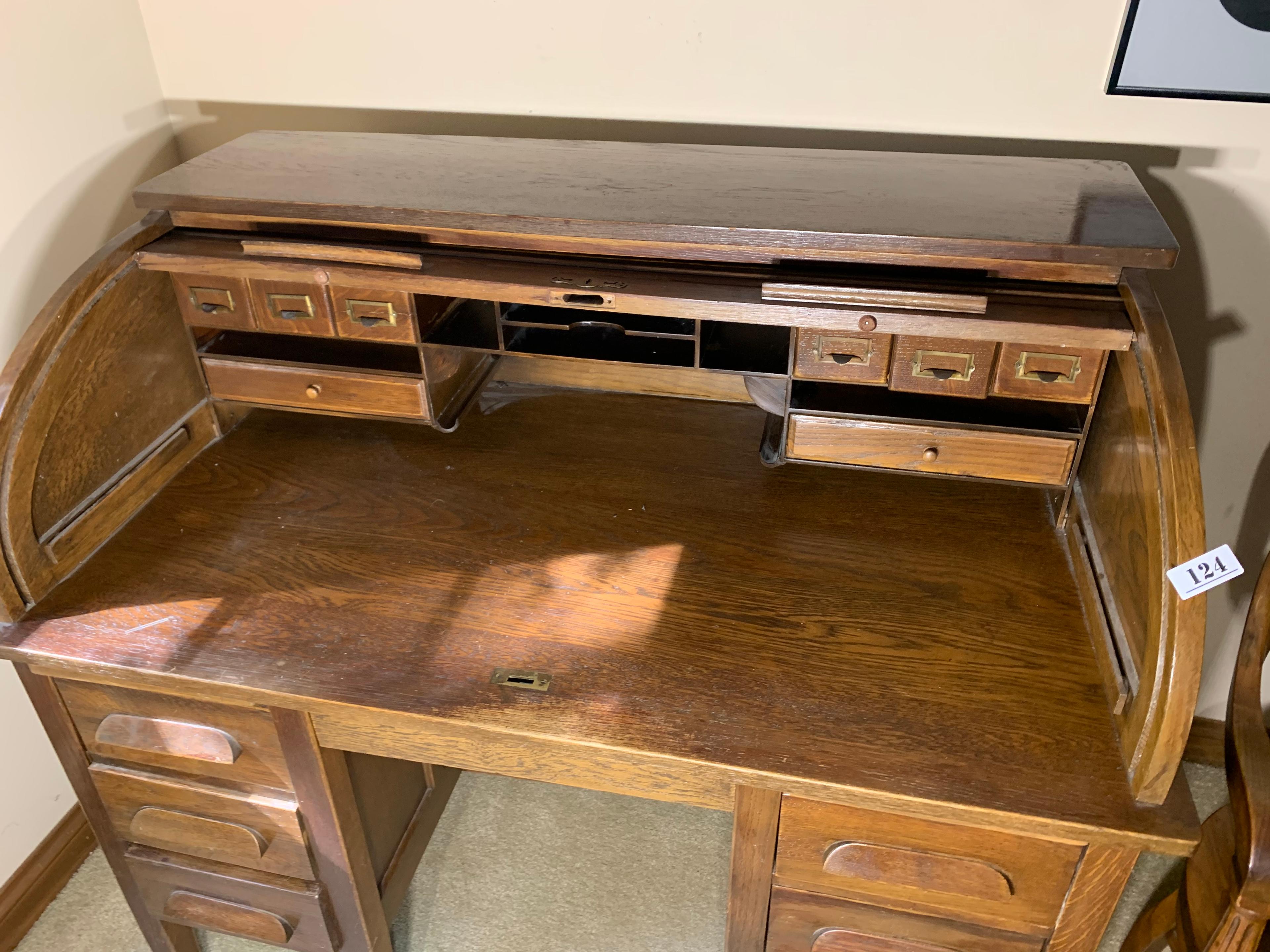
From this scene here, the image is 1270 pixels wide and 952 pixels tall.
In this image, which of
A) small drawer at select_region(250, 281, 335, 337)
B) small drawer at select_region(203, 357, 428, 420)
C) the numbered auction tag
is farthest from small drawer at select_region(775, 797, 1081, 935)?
small drawer at select_region(250, 281, 335, 337)

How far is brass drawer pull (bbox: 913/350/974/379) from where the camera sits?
1.17 m

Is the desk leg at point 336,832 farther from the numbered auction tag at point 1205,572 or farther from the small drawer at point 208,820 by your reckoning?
→ the numbered auction tag at point 1205,572

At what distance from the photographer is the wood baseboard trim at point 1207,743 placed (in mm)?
1975

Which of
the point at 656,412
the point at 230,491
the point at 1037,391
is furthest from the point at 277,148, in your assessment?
the point at 1037,391

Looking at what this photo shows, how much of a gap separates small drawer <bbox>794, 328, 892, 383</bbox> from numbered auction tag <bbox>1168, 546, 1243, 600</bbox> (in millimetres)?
427

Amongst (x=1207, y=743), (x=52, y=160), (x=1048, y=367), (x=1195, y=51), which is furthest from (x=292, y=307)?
(x=1207, y=743)

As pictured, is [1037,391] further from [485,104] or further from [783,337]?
[485,104]

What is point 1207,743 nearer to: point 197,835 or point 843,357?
point 843,357

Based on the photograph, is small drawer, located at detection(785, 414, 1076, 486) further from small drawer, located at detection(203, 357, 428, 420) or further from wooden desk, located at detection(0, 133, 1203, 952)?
small drawer, located at detection(203, 357, 428, 420)

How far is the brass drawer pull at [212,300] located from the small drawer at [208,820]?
0.67 metres

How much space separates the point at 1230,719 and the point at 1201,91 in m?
0.88

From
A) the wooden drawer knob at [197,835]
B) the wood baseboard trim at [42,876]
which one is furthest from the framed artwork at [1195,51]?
the wood baseboard trim at [42,876]

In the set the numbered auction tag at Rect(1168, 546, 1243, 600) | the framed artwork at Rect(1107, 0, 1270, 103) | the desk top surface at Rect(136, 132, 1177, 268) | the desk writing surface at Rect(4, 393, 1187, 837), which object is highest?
the framed artwork at Rect(1107, 0, 1270, 103)

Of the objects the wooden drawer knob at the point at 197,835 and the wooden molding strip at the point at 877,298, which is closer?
the wooden molding strip at the point at 877,298
